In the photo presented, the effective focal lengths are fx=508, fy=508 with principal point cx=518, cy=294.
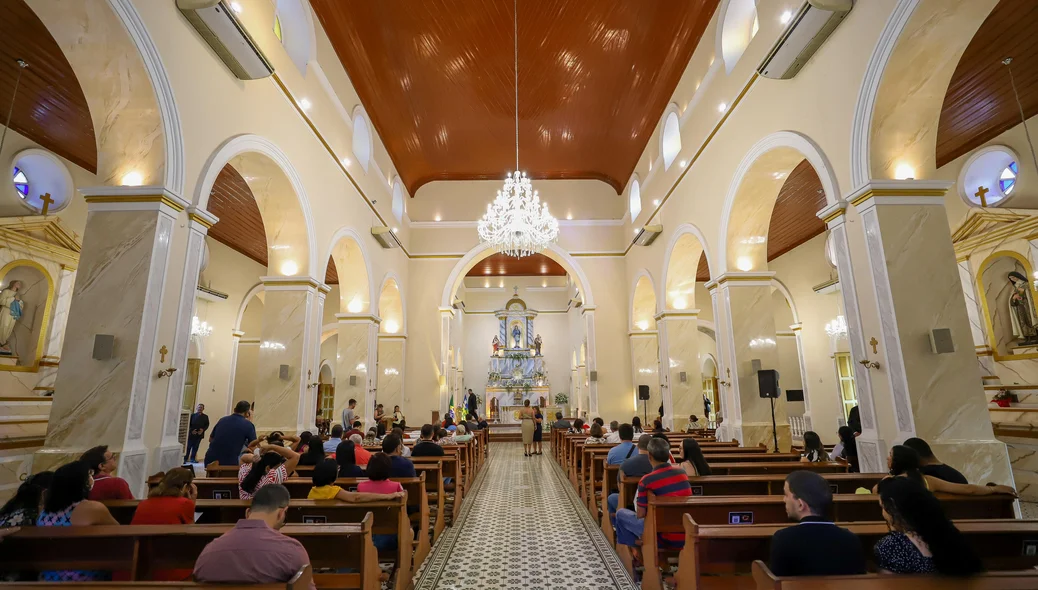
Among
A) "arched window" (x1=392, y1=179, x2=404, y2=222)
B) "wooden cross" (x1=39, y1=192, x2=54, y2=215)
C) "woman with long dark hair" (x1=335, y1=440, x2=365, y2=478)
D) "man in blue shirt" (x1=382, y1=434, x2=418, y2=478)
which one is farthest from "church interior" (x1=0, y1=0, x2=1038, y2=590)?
"woman with long dark hair" (x1=335, y1=440, x2=365, y2=478)

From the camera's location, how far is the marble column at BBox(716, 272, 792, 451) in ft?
24.8

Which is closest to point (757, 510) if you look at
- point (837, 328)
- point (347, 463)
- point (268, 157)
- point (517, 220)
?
point (347, 463)

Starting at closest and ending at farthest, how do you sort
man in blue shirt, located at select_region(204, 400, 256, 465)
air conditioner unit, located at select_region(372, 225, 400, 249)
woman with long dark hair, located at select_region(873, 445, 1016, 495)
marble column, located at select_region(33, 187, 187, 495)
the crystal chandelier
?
woman with long dark hair, located at select_region(873, 445, 1016, 495)
marble column, located at select_region(33, 187, 187, 495)
man in blue shirt, located at select_region(204, 400, 256, 465)
the crystal chandelier
air conditioner unit, located at select_region(372, 225, 400, 249)

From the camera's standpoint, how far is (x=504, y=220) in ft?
28.3

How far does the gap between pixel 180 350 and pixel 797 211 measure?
11514 millimetres

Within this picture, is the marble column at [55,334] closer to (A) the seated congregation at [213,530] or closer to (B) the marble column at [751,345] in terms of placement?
(A) the seated congregation at [213,530]

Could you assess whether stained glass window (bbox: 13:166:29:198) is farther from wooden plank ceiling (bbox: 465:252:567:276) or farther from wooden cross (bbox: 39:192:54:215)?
wooden plank ceiling (bbox: 465:252:567:276)

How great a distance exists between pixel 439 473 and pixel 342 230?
214 inches

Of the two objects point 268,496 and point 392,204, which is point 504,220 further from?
point 268,496

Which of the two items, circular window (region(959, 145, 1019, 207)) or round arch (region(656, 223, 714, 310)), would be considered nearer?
circular window (region(959, 145, 1019, 207))

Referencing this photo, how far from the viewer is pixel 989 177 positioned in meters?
7.77

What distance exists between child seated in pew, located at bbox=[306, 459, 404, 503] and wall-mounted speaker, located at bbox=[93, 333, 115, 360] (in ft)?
7.32

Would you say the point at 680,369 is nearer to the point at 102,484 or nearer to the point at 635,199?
the point at 635,199

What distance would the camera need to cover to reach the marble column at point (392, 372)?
12586 millimetres
